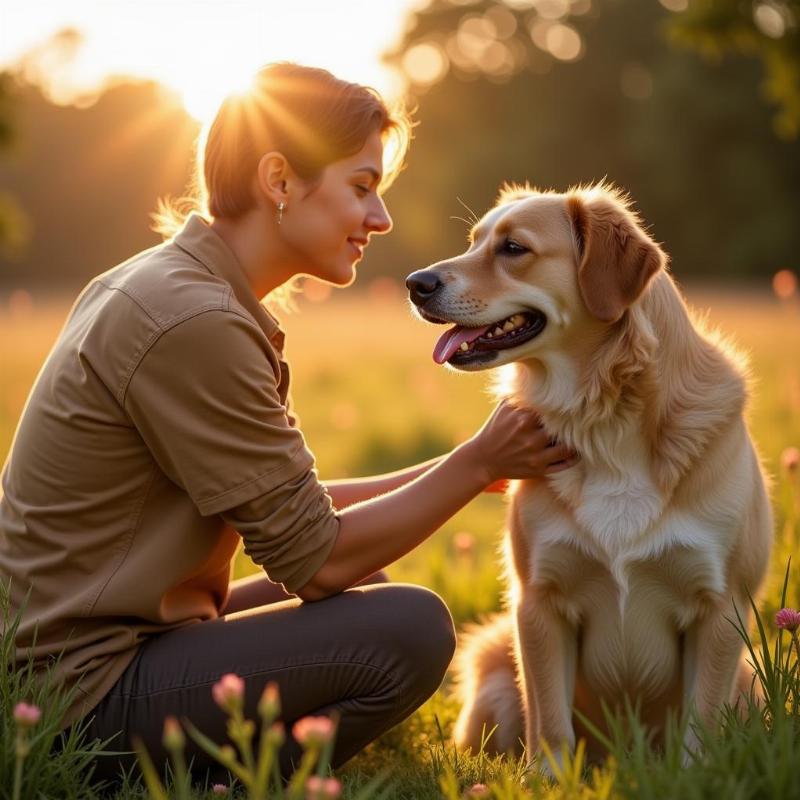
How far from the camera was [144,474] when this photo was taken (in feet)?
8.44

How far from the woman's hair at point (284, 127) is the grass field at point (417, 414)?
4.63 feet

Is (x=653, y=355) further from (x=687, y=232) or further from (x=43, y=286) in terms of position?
(x=43, y=286)

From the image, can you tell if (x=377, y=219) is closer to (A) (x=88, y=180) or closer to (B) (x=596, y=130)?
(B) (x=596, y=130)

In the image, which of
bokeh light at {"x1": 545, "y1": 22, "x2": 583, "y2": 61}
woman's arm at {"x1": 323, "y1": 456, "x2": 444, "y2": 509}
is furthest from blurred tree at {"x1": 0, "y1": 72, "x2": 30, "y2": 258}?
bokeh light at {"x1": 545, "y1": 22, "x2": 583, "y2": 61}

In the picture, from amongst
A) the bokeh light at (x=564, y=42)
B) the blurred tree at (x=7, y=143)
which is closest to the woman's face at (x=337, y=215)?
the blurred tree at (x=7, y=143)

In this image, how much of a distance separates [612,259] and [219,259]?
1.06 m

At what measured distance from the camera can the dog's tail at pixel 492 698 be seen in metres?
3.14

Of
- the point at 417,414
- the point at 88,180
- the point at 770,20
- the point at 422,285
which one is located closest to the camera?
the point at 422,285

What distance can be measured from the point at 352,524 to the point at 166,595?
502 millimetres

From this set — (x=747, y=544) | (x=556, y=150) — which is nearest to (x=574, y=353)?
(x=747, y=544)

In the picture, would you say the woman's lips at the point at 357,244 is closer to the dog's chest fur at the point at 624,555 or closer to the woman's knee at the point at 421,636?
the dog's chest fur at the point at 624,555

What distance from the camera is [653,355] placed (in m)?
2.81

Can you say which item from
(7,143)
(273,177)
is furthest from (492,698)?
(7,143)

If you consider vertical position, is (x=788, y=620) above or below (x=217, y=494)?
below
